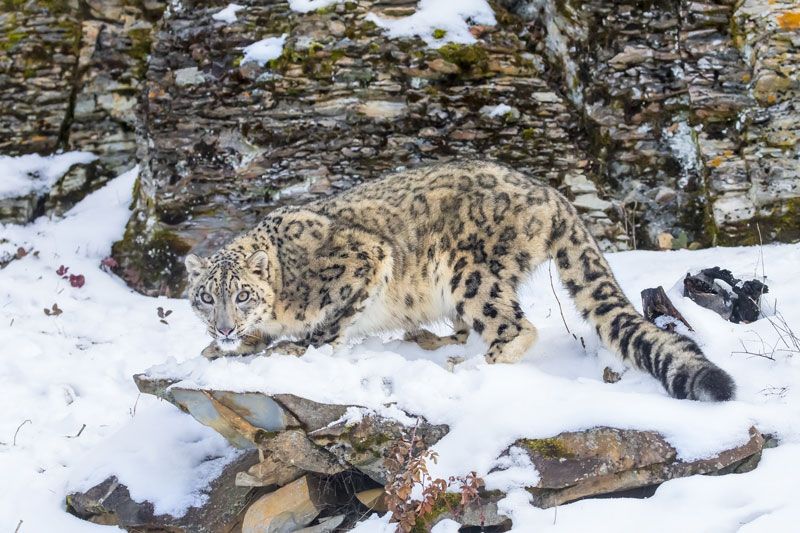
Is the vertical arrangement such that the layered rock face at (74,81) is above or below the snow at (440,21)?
below

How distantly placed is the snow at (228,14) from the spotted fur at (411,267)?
5.71 m

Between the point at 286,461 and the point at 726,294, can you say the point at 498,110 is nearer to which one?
the point at 726,294

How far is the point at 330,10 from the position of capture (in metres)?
11.1

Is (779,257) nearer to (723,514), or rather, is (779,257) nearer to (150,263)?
(723,514)

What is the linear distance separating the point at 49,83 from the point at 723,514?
12.1 metres

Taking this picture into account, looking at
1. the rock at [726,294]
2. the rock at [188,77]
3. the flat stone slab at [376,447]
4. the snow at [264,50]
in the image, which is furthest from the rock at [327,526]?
the rock at [188,77]

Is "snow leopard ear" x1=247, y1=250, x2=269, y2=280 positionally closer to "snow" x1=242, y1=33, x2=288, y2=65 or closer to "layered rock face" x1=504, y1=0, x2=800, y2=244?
"snow" x1=242, y1=33, x2=288, y2=65

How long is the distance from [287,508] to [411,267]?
6.90 feet

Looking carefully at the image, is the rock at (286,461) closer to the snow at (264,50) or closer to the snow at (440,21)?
the snow at (264,50)

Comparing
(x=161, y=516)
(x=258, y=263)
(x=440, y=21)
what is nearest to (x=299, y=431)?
(x=161, y=516)

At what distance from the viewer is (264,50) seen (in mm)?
11031

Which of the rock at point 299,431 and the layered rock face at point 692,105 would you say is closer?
the rock at point 299,431

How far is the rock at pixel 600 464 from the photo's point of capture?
4496 millimetres

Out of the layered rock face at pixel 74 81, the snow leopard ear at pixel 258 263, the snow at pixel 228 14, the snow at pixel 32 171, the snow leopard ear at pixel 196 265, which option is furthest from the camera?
the layered rock face at pixel 74 81
